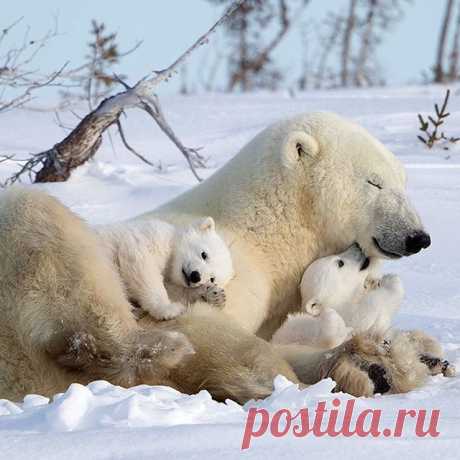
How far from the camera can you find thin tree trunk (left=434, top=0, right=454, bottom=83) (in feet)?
63.6

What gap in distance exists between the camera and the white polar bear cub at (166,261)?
3.87 meters

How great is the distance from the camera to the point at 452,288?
19.0ft

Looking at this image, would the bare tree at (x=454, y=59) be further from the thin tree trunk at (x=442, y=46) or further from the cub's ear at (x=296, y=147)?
the cub's ear at (x=296, y=147)

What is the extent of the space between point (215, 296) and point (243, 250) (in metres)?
0.49

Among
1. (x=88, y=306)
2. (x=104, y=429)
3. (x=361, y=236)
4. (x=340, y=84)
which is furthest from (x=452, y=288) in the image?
(x=340, y=84)

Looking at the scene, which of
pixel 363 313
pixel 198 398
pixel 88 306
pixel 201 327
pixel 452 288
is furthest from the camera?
pixel 452 288

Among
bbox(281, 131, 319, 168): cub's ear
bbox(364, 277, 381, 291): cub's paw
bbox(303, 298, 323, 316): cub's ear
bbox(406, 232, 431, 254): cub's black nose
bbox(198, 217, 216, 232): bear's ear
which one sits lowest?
bbox(303, 298, 323, 316): cub's ear

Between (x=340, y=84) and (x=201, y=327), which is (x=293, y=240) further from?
(x=340, y=84)

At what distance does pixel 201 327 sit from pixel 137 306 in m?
0.34

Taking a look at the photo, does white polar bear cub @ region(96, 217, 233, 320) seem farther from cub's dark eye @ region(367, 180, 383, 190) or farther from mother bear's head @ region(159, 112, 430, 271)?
cub's dark eye @ region(367, 180, 383, 190)

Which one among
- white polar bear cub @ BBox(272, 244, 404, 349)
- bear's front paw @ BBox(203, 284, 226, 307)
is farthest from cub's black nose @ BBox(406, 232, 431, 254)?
bear's front paw @ BBox(203, 284, 226, 307)

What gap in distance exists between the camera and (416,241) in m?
4.46

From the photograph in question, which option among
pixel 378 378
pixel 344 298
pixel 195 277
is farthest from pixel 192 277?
pixel 378 378

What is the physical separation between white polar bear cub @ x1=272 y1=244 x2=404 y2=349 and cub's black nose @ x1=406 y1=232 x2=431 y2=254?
15cm
